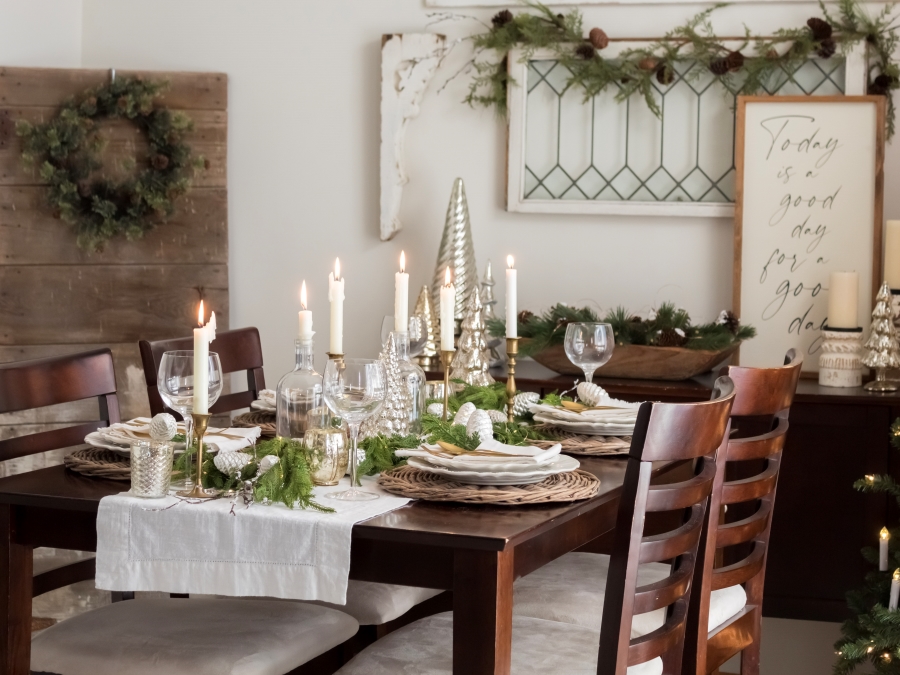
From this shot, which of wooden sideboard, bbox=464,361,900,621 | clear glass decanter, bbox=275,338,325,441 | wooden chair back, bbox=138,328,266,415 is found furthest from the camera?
wooden sideboard, bbox=464,361,900,621

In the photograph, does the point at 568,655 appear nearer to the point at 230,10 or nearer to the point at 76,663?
the point at 76,663

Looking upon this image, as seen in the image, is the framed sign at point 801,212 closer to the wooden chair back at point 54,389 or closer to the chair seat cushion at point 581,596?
the chair seat cushion at point 581,596

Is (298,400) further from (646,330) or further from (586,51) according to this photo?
(586,51)

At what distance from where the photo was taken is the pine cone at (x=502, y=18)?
10.6 ft

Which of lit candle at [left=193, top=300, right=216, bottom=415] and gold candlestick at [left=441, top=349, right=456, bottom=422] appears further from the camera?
gold candlestick at [left=441, top=349, right=456, bottom=422]

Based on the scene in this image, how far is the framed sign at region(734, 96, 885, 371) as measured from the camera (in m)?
3.03

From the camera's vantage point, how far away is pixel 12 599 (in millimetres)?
1579

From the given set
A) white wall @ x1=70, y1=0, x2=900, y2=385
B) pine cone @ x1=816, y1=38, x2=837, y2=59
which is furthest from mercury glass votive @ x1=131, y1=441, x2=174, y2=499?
pine cone @ x1=816, y1=38, x2=837, y2=59

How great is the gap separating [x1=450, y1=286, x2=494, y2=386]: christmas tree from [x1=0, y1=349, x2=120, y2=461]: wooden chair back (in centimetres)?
72

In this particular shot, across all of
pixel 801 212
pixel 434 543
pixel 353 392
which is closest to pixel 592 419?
pixel 353 392

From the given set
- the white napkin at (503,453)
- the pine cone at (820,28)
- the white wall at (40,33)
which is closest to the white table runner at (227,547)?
the white napkin at (503,453)

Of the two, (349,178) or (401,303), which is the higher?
(349,178)

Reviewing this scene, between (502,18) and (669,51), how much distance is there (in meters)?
0.49

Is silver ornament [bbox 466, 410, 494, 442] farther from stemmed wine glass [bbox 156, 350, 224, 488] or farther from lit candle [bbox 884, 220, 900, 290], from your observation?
lit candle [bbox 884, 220, 900, 290]
